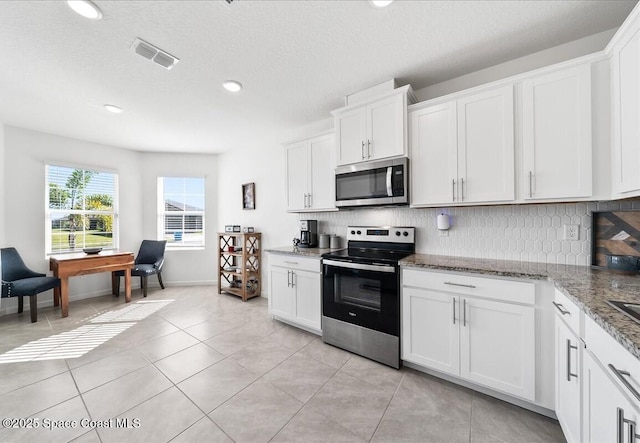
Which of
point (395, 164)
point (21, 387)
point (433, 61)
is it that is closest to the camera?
point (21, 387)

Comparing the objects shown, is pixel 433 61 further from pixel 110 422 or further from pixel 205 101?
pixel 110 422

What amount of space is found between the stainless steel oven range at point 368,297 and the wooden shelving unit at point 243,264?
1.89 metres

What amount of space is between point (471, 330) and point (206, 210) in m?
4.85

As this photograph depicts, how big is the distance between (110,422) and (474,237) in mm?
3103

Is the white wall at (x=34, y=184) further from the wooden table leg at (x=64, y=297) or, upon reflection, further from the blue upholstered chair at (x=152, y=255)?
the wooden table leg at (x=64, y=297)

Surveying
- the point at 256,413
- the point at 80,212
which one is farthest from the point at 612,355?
the point at 80,212

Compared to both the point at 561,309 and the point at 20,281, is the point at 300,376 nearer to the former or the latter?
the point at 561,309

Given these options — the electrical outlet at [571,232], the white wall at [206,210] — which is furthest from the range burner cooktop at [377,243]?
the white wall at [206,210]

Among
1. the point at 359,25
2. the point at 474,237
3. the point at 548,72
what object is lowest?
the point at 474,237

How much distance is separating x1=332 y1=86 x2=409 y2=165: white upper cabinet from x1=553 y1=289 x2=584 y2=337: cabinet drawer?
4.96 ft

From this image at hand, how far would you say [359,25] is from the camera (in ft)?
5.73

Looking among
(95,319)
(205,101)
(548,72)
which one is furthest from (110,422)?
(548,72)

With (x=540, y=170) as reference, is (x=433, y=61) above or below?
above

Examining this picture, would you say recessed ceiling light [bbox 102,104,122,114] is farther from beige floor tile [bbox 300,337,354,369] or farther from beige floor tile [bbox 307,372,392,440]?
beige floor tile [bbox 307,372,392,440]
